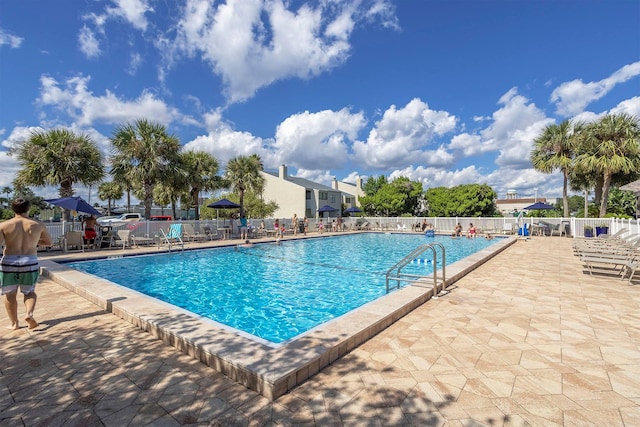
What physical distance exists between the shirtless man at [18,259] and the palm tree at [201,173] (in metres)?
18.8

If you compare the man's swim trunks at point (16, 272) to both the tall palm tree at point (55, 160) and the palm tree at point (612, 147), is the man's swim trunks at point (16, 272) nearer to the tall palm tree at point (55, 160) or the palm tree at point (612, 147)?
the tall palm tree at point (55, 160)

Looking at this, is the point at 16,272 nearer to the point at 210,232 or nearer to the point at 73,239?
the point at 73,239

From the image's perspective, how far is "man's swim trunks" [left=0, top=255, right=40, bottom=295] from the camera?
3.79m

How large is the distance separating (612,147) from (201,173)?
89.2ft

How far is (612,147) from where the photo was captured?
1792 centimetres

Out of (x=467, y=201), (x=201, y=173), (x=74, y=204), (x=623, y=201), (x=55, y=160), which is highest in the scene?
(x=201, y=173)

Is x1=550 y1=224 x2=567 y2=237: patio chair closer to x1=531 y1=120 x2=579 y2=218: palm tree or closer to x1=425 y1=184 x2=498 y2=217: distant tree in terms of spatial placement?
x1=531 y1=120 x2=579 y2=218: palm tree

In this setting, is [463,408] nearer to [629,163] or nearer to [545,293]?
[545,293]

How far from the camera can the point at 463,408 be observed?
2340 mm

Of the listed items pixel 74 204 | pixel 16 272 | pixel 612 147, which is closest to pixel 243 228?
pixel 74 204

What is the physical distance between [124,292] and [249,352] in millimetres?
3661

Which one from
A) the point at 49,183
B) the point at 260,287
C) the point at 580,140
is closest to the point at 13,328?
the point at 260,287

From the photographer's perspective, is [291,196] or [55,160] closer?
[55,160]

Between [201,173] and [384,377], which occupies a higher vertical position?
[201,173]
